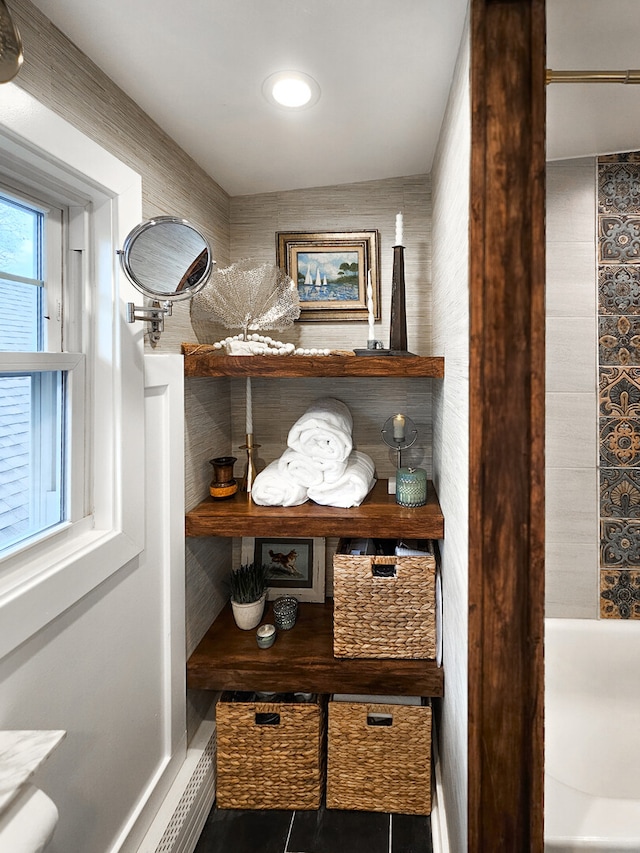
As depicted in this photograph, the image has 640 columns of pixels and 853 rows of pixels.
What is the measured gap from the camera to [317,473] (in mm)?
1639

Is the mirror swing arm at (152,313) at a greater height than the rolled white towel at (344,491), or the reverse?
the mirror swing arm at (152,313)

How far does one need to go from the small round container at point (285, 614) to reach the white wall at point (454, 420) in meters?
0.51

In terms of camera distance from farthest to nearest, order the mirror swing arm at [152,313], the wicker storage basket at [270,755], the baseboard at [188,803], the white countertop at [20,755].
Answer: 1. the wicker storage basket at [270,755]
2. the baseboard at [188,803]
3. the mirror swing arm at [152,313]
4. the white countertop at [20,755]

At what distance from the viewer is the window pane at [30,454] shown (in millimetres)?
1034

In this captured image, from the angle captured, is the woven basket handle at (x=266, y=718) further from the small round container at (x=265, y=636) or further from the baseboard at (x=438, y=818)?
the baseboard at (x=438, y=818)

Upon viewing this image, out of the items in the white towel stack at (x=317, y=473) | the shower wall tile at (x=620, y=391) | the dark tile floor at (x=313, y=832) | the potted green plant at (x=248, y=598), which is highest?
the shower wall tile at (x=620, y=391)

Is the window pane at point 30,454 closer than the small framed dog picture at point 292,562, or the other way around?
the window pane at point 30,454

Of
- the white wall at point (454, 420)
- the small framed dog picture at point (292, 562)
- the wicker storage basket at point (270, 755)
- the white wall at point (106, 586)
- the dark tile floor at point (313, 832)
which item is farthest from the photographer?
the small framed dog picture at point (292, 562)

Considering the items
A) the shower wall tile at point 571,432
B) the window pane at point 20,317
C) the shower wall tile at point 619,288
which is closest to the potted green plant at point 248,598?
the window pane at point 20,317

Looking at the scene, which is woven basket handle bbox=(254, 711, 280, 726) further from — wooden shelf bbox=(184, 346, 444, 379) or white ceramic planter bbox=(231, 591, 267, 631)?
wooden shelf bbox=(184, 346, 444, 379)

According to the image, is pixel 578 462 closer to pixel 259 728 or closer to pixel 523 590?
pixel 523 590

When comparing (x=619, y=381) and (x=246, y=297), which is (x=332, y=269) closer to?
(x=246, y=297)

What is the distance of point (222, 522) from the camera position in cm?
157

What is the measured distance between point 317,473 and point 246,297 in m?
0.60
